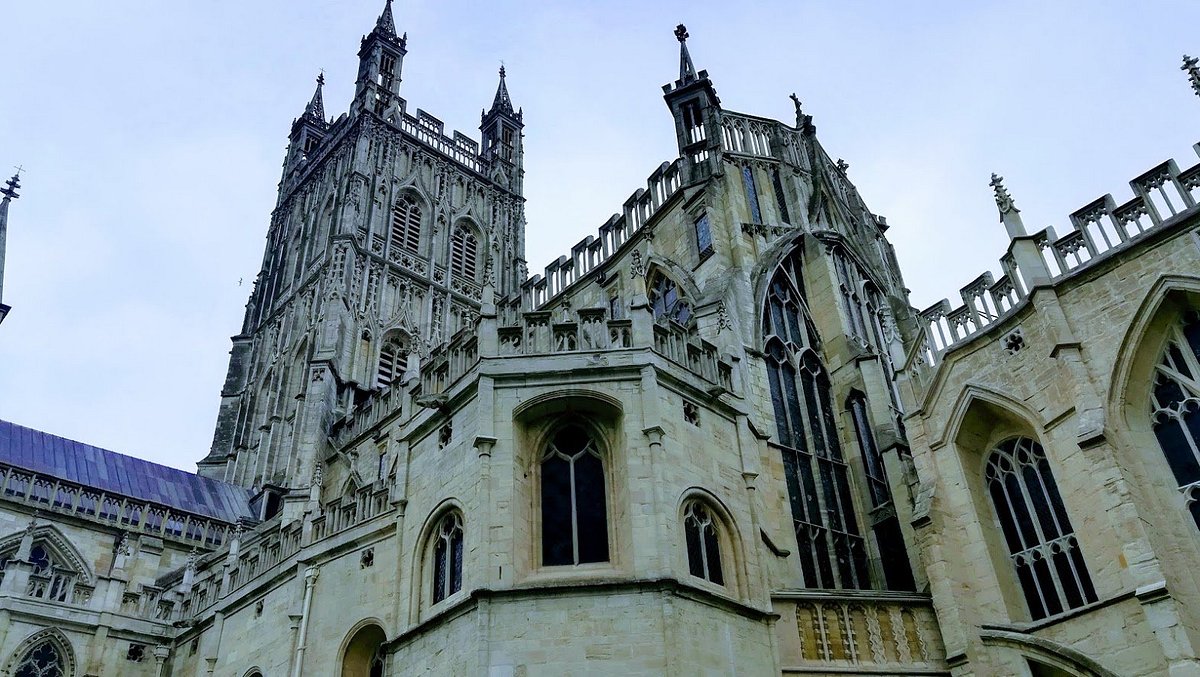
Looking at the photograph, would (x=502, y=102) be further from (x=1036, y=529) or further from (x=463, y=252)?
(x=1036, y=529)

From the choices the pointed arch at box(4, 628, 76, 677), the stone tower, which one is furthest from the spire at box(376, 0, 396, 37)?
the pointed arch at box(4, 628, 76, 677)

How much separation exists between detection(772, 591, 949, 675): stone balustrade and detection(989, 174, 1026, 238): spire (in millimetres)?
6399

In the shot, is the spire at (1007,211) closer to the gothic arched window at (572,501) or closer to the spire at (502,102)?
the gothic arched window at (572,501)

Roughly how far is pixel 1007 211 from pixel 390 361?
30.3 meters

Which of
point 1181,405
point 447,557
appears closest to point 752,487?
point 447,557

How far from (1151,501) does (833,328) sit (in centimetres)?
845

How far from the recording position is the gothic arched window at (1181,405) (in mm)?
12773

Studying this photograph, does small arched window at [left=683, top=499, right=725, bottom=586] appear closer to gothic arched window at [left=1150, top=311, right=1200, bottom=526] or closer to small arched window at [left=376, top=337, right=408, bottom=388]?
gothic arched window at [left=1150, top=311, right=1200, bottom=526]

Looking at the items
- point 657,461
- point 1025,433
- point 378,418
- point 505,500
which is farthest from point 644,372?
point 378,418

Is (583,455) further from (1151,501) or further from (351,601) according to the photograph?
(1151,501)

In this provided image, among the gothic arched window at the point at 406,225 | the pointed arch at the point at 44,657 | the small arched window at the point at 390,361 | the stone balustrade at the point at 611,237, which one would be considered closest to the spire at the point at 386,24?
the gothic arched window at the point at 406,225

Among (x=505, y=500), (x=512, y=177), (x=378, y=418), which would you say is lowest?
(x=505, y=500)

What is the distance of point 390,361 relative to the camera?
4094 centimetres

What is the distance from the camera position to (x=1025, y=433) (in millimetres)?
14633
